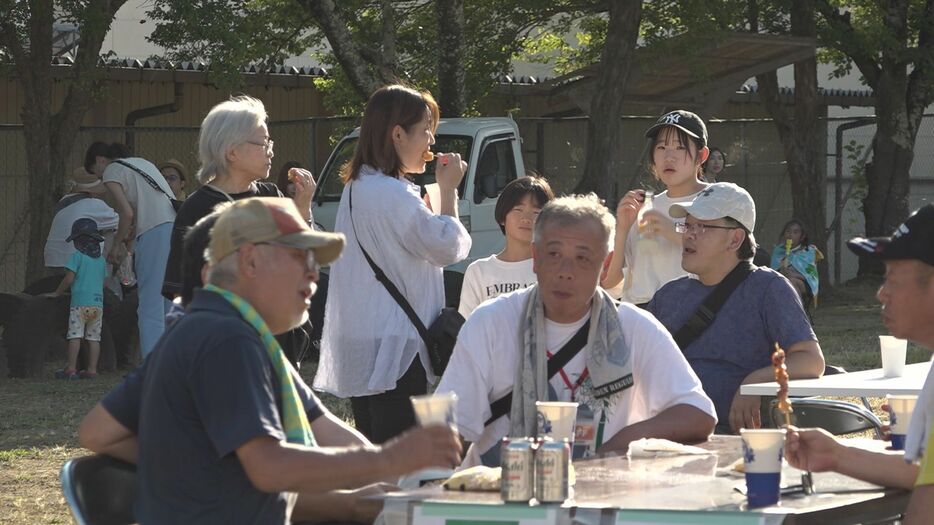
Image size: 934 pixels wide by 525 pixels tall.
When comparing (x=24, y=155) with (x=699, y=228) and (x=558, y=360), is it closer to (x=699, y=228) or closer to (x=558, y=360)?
(x=699, y=228)

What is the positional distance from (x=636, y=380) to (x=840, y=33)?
605 inches

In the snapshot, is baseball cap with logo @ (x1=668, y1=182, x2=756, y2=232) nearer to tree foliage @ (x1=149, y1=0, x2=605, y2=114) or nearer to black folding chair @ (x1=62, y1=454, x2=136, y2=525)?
black folding chair @ (x1=62, y1=454, x2=136, y2=525)

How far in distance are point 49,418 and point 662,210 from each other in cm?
518

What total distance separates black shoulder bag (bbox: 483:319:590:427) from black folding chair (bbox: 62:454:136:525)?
1244 mm

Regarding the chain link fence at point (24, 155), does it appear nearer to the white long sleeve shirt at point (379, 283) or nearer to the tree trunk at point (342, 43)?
the tree trunk at point (342, 43)

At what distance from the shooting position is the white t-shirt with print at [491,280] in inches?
248

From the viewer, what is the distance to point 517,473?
10.8 ft

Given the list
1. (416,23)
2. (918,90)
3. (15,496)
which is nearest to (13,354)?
(15,496)

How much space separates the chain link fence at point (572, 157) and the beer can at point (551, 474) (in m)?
11.8

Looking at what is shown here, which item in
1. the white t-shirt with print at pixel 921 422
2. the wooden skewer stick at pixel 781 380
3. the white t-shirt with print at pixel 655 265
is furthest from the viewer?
the white t-shirt with print at pixel 655 265

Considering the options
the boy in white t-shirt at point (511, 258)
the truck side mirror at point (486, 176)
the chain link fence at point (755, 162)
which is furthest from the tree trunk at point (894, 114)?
the boy in white t-shirt at point (511, 258)

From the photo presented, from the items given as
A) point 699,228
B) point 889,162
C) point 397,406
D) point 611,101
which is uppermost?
point 611,101

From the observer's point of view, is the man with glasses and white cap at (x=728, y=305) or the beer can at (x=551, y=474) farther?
the man with glasses and white cap at (x=728, y=305)

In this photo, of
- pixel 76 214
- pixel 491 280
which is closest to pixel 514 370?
pixel 491 280
